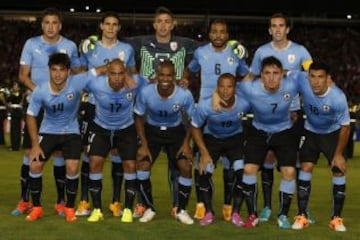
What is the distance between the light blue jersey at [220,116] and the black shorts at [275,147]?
Result: 0.86 feet

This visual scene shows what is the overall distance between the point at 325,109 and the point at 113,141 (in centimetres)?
223

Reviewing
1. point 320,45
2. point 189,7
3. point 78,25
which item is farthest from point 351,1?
point 78,25

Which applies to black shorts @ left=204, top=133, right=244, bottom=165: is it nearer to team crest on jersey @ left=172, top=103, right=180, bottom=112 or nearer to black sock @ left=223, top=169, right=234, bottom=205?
black sock @ left=223, top=169, right=234, bottom=205

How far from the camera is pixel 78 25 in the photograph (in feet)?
124

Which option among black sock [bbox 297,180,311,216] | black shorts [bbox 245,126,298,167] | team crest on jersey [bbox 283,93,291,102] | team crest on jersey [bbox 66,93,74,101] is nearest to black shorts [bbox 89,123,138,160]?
team crest on jersey [bbox 66,93,74,101]

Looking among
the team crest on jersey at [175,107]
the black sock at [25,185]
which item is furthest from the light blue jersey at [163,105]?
the black sock at [25,185]

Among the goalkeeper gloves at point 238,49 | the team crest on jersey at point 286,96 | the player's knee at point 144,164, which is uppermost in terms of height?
the goalkeeper gloves at point 238,49

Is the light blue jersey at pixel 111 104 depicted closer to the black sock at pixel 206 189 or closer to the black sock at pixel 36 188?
the black sock at pixel 36 188

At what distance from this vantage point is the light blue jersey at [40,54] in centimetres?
844

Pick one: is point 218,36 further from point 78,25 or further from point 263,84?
point 78,25

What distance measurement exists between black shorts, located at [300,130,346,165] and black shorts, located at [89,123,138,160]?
1758 mm

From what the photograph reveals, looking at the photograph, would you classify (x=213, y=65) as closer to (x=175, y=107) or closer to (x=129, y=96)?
(x=175, y=107)

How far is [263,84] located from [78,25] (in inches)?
1214

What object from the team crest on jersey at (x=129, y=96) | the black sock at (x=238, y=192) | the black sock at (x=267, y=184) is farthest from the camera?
the black sock at (x=267, y=184)
